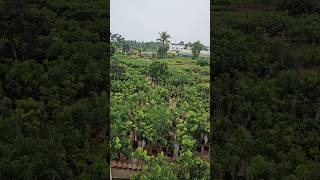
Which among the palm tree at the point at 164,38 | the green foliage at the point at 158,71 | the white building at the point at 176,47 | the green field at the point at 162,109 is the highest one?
the palm tree at the point at 164,38

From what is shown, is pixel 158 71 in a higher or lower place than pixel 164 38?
lower

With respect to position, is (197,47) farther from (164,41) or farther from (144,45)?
(144,45)

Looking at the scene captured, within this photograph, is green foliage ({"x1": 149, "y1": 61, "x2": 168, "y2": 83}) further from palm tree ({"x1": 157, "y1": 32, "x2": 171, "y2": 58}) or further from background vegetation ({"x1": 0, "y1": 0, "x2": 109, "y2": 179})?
background vegetation ({"x1": 0, "y1": 0, "x2": 109, "y2": 179})

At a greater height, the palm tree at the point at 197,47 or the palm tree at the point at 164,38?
the palm tree at the point at 164,38

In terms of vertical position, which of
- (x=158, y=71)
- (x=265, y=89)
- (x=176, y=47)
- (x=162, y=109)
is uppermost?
(x=176, y=47)

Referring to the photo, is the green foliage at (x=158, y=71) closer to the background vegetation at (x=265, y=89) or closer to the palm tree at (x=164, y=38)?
the palm tree at (x=164, y=38)

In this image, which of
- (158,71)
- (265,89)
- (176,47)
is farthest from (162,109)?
(265,89)

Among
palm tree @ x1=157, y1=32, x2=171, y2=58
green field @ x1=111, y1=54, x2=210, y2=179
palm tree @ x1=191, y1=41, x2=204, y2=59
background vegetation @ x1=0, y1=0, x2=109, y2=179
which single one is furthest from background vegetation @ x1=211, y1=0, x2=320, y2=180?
background vegetation @ x1=0, y1=0, x2=109, y2=179

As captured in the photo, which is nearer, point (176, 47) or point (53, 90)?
point (176, 47)

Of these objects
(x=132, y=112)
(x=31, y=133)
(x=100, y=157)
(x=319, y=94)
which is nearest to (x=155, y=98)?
(x=132, y=112)

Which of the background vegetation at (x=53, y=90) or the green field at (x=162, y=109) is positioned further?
the background vegetation at (x=53, y=90)

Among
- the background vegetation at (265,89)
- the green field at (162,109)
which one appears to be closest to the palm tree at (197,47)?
the green field at (162,109)
